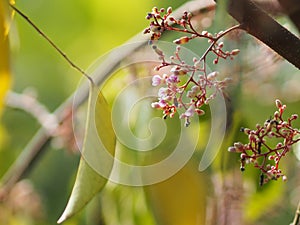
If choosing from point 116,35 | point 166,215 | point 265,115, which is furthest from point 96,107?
point 116,35

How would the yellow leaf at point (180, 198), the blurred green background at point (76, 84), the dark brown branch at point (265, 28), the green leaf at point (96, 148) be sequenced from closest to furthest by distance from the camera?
the dark brown branch at point (265, 28) → the green leaf at point (96, 148) → the yellow leaf at point (180, 198) → the blurred green background at point (76, 84)

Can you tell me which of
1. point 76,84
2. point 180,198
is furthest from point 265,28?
point 76,84

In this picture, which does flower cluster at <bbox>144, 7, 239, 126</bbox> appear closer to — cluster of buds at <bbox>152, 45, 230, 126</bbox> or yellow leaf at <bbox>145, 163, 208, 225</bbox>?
cluster of buds at <bbox>152, 45, 230, 126</bbox>

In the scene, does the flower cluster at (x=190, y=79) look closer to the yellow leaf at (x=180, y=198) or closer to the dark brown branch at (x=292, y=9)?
the dark brown branch at (x=292, y=9)

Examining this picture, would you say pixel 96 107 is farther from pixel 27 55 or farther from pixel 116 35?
pixel 27 55

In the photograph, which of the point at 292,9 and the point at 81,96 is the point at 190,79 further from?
the point at 81,96

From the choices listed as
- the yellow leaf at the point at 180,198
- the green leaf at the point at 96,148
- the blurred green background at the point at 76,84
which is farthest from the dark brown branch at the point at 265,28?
the yellow leaf at the point at 180,198
